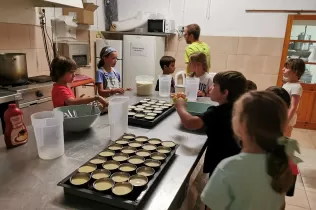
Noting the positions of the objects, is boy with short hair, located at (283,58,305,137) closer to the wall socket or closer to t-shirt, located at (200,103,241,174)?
t-shirt, located at (200,103,241,174)

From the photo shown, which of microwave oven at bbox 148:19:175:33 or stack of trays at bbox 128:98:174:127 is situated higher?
microwave oven at bbox 148:19:175:33

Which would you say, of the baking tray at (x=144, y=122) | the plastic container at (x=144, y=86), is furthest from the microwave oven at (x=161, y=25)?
the baking tray at (x=144, y=122)

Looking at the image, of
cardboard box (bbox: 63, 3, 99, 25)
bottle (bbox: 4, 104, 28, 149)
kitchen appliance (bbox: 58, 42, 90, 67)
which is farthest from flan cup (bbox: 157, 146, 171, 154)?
cardboard box (bbox: 63, 3, 99, 25)

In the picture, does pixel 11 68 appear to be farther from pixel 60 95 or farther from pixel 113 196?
pixel 113 196

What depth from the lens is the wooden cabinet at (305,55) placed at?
3715mm

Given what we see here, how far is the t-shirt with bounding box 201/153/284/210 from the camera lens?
2.58ft

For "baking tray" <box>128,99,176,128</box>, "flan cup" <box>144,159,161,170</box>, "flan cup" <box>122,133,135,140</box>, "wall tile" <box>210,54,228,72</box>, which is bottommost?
"flan cup" <box>144,159,161,170</box>

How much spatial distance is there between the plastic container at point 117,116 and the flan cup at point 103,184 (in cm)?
43

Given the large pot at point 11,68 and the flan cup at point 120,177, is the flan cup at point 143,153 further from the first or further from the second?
the large pot at point 11,68

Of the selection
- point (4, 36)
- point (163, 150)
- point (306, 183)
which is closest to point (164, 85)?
point (163, 150)

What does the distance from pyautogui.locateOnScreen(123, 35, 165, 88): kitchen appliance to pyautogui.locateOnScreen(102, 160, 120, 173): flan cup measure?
3.05 metres

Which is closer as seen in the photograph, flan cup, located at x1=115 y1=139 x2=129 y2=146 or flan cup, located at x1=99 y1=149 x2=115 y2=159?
flan cup, located at x1=99 y1=149 x2=115 y2=159

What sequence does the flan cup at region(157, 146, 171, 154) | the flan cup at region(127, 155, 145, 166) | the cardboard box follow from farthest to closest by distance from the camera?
the cardboard box, the flan cup at region(157, 146, 171, 154), the flan cup at region(127, 155, 145, 166)

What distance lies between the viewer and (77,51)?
3527 mm
